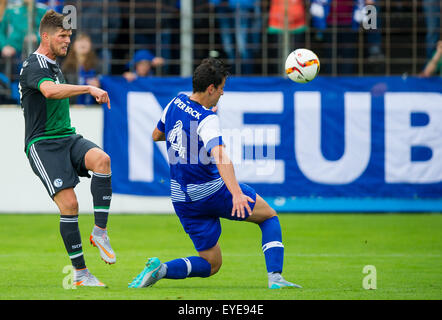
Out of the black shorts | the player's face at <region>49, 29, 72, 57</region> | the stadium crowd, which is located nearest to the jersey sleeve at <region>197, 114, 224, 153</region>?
the black shorts

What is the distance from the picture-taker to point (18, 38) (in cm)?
1422

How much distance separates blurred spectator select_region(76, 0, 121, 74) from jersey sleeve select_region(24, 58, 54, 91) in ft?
23.8

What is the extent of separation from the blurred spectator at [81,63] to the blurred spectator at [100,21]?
0.85ft

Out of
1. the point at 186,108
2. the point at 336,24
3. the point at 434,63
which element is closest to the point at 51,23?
the point at 186,108

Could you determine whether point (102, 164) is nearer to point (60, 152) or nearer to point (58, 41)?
point (60, 152)

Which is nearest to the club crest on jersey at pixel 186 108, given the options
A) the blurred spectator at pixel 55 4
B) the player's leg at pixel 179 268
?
the player's leg at pixel 179 268

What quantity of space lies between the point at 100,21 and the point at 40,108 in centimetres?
731

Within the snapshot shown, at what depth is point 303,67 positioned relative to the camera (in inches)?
338

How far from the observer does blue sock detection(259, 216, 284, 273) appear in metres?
6.88

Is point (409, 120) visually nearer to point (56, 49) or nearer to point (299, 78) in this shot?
point (299, 78)

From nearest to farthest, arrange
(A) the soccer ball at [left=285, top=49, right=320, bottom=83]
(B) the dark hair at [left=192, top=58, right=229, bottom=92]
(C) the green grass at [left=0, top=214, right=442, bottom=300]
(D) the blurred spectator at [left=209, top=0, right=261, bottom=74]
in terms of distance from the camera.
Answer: (C) the green grass at [left=0, top=214, right=442, bottom=300]
(B) the dark hair at [left=192, top=58, right=229, bottom=92]
(A) the soccer ball at [left=285, top=49, right=320, bottom=83]
(D) the blurred spectator at [left=209, top=0, right=261, bottom=74]

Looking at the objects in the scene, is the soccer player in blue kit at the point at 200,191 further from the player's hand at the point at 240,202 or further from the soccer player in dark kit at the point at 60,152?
the soccer player in dark kit at the point at 60,152

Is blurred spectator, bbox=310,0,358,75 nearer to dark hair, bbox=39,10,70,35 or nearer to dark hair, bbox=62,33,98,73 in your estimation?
dark hair, bbox=62,33,98,73
